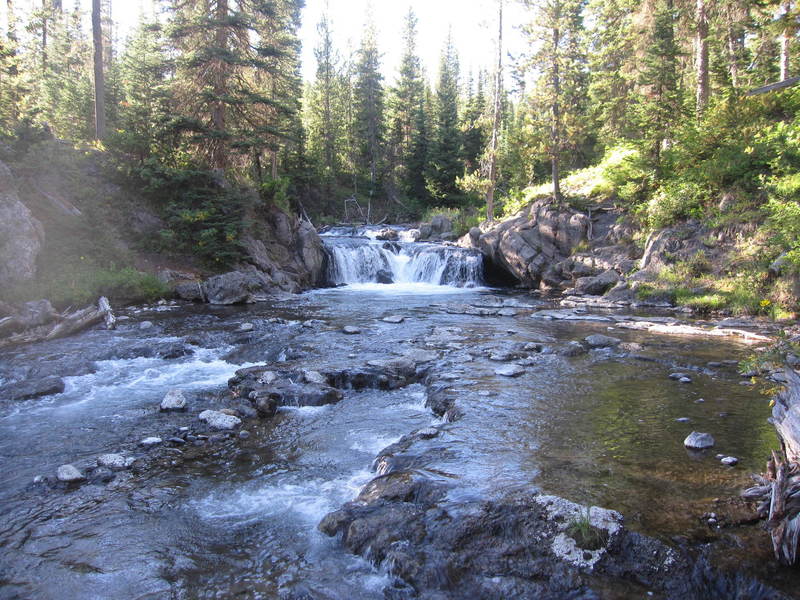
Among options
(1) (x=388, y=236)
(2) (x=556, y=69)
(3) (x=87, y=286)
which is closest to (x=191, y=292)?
(3) (x=87, y=286)

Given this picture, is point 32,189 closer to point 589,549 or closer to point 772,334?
point 589,549

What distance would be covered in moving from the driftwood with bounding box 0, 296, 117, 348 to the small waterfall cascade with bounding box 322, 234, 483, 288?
40.3 feet

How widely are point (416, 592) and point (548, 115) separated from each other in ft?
85.1

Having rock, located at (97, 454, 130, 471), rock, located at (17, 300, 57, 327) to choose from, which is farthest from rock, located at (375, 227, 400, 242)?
rock, located at (97, 454, 130, 471)

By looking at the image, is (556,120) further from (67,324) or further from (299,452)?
(299,452)

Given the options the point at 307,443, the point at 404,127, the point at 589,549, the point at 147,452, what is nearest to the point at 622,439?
the point at 589,549

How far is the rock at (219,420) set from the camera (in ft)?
26.0

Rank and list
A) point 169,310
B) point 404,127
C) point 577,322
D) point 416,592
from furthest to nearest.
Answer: point 404,127
point 169,310
point 577,322
point 416,592

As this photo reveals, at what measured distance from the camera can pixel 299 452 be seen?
721 centimetres

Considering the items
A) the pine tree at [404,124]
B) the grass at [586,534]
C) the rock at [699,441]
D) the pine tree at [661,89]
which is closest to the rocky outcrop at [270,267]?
the rock at [699,441]

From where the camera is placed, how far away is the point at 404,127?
54.0 metres

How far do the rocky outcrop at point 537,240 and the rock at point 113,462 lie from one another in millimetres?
20032

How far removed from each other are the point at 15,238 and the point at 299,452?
12961 millimetres

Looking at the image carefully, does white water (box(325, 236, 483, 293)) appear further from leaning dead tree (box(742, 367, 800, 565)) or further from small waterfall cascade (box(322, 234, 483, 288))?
leaning dead tree (box(742, 367, 800, 565))
